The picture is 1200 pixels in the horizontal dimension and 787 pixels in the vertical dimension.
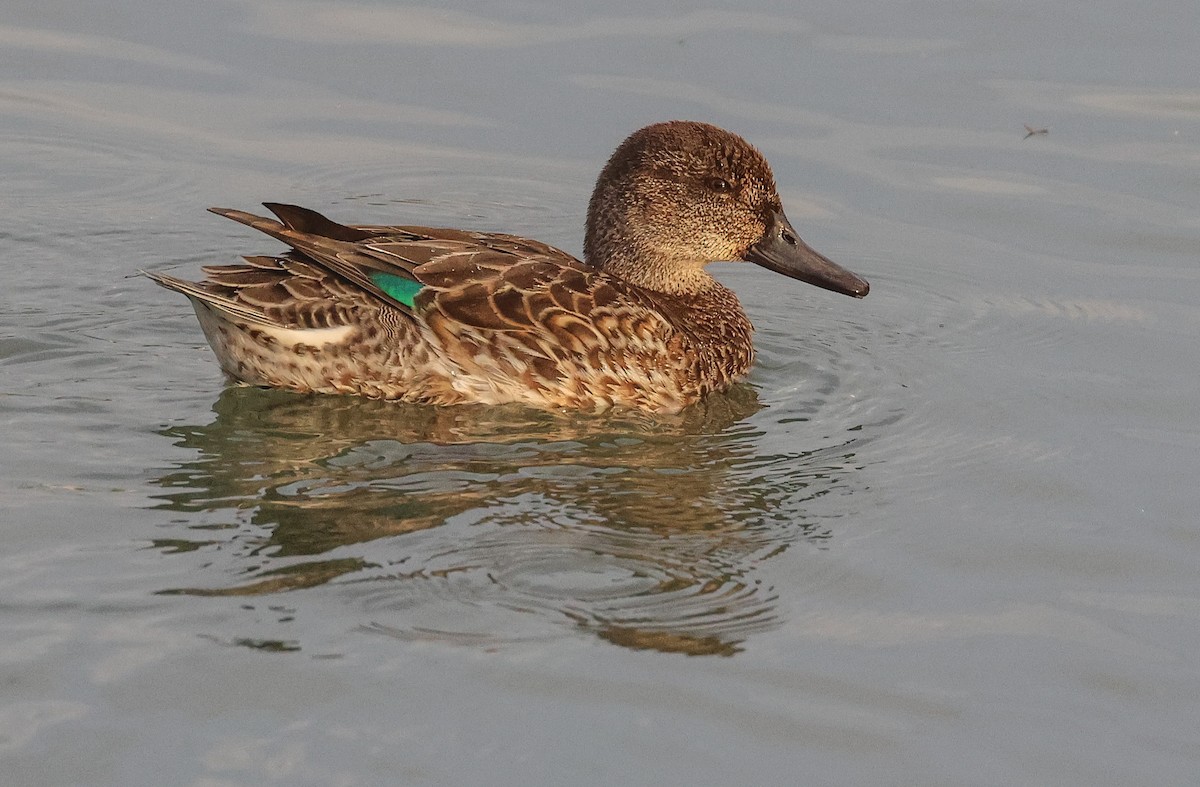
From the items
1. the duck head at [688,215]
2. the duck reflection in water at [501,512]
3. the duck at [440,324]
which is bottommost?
the duck reflection in water at [501,512]

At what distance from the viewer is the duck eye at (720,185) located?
9.20 m

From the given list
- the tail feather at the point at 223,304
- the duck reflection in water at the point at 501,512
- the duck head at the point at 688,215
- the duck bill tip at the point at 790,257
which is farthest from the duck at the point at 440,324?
the duck bill tip at the point at 790,257

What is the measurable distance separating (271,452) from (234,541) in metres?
1.18

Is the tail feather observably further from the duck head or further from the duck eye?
the duck eye

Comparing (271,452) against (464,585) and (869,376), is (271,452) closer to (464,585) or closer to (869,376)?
(464,585)

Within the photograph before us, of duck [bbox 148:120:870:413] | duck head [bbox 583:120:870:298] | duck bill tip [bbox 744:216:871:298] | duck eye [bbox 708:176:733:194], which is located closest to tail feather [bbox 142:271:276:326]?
duck [bbox 148:120:870:413]

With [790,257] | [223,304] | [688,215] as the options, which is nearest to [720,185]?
[688,215]

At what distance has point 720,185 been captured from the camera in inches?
363

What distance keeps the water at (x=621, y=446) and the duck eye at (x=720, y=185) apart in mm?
957

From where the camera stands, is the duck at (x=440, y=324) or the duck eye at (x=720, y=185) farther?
the duck eye at (x=720, y=185)

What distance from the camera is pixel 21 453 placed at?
290 inches

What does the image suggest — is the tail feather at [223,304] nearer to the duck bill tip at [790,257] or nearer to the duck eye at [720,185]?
the duck eye at [720,185]

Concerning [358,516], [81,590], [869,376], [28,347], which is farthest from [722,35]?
[81,590]

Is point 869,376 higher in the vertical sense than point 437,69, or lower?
lower
